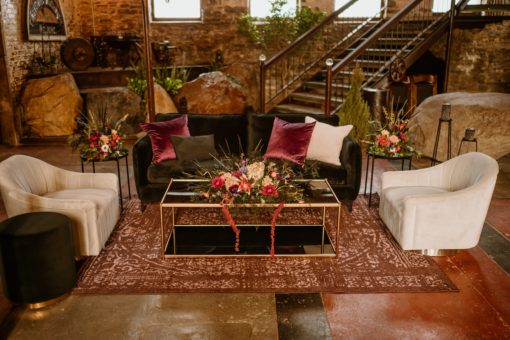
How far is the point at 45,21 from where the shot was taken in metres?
8.43

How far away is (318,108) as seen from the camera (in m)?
8.39

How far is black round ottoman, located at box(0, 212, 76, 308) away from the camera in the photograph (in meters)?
2.80

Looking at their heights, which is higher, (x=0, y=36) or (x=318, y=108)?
(x=0, y=36)

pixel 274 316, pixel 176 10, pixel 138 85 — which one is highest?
pixel 176 10

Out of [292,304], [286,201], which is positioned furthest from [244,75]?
[292,304]

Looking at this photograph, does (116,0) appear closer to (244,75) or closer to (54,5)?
(54,5)

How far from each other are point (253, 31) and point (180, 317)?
868cm

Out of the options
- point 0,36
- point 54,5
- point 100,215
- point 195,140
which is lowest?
point 100,215

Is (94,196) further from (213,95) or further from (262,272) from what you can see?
(213,95)

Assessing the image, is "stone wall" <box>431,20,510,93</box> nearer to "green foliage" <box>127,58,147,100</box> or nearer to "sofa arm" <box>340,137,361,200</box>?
"green foliage" <box>127,58,147,100</box>

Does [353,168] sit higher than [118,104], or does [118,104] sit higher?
[118,104]

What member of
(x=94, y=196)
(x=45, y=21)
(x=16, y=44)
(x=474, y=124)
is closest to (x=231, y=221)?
(x=94, y=196)

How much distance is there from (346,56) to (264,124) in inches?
145

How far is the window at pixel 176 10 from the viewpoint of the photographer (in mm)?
10703
